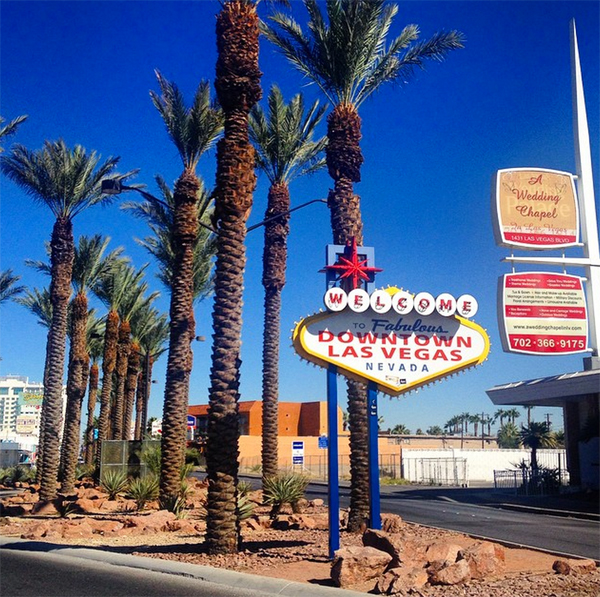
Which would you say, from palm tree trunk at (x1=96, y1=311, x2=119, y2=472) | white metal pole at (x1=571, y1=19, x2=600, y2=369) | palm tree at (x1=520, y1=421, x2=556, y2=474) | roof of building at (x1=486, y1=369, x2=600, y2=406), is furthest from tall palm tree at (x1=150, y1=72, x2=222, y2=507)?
palm tree at (x1=520, y1=421, x2=556, y2=474)

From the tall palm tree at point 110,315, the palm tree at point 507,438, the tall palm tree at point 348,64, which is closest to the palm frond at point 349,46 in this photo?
the tall palm tree at point 348,64

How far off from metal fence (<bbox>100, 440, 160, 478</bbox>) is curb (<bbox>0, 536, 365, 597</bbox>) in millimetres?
14789

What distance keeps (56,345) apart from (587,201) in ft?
69.8

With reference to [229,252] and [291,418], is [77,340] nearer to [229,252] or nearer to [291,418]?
[229,252]

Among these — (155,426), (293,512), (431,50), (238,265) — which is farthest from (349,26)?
(155,426)

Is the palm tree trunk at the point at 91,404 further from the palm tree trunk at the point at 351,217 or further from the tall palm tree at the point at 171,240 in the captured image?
the palm tree trunk at the point at 351,217

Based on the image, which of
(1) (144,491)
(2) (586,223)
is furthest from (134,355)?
(2) (586,223)

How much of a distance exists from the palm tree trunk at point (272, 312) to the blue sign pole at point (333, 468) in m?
11.4

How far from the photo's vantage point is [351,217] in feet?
63.6

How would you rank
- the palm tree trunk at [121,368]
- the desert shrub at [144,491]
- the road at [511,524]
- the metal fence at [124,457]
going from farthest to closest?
the palm tree trunk at [121,368], the metal fence at [124,457], the desert shrub at [144,491], the road at [511,524]

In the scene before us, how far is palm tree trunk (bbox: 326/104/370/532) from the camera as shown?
17.4 m

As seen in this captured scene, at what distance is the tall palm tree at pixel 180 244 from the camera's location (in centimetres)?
2316

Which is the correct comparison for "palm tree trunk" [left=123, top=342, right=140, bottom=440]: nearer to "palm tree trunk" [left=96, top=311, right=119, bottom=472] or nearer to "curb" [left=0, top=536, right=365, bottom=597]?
"palm tree trunk" [left=96, top=311, right=119, bottom=472]

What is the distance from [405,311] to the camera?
577 inches
